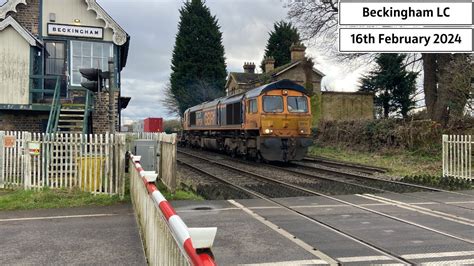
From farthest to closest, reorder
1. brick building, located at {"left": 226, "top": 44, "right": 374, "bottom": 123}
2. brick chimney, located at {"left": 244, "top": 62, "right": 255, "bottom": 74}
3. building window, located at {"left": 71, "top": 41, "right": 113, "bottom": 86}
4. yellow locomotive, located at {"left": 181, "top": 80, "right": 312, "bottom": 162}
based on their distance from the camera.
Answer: brick chimney, located at {"left": 244, "top": 62, "right": 255, "bottom": 74}
brick building, located at {"left": 226, "top": 44, "right": 374, "bottom": 123}
yellow locomotive, located at {"left": 181, "top": 80, "right": 312, "bottom": 162}
building window, located at {"left": 71, "top": 41, "right": 113, "bottom": 86}

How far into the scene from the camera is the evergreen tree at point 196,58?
58375mm

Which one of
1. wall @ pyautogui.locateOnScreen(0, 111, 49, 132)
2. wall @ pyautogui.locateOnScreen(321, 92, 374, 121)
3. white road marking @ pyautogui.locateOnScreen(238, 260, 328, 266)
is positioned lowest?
white road marking @ pyautogui.locateOnScreen(238, 260, 328, 266)

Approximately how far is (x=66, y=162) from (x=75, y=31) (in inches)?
339

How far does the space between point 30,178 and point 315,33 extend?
2098 centimetres

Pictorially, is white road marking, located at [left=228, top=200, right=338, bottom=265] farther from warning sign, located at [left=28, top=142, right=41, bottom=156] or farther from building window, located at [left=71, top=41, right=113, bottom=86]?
building window, located at [left=71, top=41, right=113, bottom=86]

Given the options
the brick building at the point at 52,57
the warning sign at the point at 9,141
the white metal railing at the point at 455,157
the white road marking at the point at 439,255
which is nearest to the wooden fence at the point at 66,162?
the warning sign at the point at 9,141

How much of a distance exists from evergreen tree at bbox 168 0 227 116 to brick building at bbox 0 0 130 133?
39.2m

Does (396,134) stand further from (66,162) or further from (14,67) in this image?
(14,67)

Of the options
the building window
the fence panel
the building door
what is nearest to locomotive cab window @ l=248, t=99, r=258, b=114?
the building window

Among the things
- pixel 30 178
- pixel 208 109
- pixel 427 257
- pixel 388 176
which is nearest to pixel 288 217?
pixel 427 257

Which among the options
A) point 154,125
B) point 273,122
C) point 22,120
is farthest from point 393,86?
point 22,120

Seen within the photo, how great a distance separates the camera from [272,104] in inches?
730

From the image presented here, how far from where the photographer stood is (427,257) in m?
5.18

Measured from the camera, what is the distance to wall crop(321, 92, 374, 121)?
33.9m
